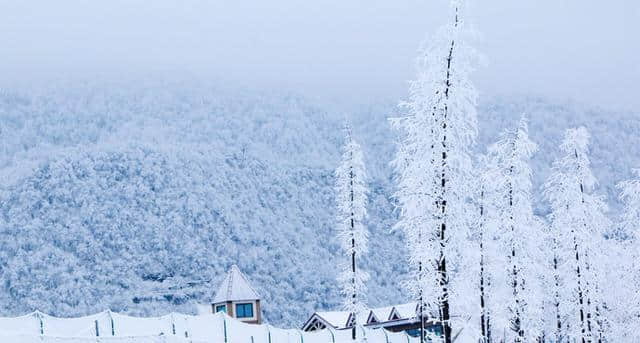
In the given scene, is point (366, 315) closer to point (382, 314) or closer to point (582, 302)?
point (382, 314)

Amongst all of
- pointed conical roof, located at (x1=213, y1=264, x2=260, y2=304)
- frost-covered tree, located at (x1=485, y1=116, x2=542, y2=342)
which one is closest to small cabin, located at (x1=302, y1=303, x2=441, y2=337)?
pointed conical roof, located at (x1=213, y1=264, x2=260, y2=304)

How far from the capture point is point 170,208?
128750 mm

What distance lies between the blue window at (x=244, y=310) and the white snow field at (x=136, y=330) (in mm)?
23348

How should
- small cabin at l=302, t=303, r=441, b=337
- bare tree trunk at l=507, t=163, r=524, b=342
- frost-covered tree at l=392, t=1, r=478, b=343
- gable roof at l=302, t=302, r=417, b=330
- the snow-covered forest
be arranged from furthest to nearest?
small cabin at l=302, t=303, r=441, b=337
gable roof at l=302, t=302, r=417, b=330
bare tree trunk at l=507, t=163, r=524, b=342
the snow-covered forest
frost-covered tree at l=392, t=1, r=478, b=343

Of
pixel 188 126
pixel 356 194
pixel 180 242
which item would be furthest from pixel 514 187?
pixel 188 126

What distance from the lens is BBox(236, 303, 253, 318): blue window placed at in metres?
64.6

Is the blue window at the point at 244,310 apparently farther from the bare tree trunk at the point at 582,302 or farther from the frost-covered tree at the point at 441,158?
the frost-covered tree at the point at 441,158

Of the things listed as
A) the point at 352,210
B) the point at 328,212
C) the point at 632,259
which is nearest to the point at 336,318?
the point at 352,210

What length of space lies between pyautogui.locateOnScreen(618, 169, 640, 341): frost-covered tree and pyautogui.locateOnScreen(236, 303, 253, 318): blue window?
29274 millimetres

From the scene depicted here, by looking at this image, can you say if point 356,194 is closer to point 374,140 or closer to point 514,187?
point 514,187

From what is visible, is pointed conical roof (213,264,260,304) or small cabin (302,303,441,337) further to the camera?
small cabin (302,303,441,337)

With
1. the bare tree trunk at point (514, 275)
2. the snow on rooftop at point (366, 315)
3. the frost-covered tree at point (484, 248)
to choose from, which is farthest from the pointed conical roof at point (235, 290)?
the bare tree trunk at point (514, 275)

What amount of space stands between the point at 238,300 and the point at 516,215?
31.2m

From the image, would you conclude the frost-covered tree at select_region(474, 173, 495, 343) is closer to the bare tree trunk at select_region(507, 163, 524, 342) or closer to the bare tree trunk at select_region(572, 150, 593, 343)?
the bare tree trunk at select_region(507, 163, 524, 342)
